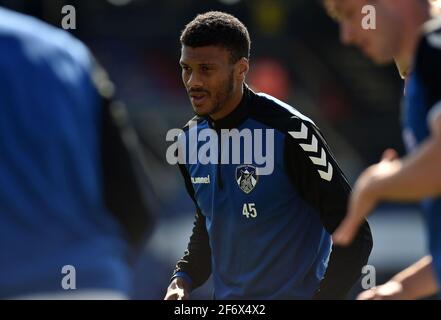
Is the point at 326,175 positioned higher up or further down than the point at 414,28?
further down

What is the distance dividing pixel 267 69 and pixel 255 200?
7.98 metres

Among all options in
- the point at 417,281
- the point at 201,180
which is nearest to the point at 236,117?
the point at 201,180

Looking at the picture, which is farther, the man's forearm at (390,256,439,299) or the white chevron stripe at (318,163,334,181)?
the white chevron stripe at (318,163,334,181)

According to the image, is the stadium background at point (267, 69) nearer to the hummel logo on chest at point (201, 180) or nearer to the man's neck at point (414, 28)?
the hummel logo on chest at point (201, 180)

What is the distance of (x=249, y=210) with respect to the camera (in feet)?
12.3

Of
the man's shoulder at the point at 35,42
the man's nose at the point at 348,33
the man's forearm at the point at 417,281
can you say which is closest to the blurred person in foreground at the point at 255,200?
the man's forearm at the point at 417,281

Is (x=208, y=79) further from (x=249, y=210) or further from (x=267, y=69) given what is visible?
(x=267, y=69)

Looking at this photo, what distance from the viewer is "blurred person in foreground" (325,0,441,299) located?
227 cm

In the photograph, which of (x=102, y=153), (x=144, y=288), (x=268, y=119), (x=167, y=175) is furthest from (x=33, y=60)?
(x=167, y=175)

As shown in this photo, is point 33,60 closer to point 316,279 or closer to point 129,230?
point 129,230

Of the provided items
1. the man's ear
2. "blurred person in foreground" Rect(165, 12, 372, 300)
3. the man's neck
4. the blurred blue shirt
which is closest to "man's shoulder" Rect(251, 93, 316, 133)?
"blurred person in foreground" Rect(165, 12, 372, 300)

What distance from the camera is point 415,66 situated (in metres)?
2.49

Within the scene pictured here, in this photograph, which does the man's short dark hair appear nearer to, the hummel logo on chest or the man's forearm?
the hummel logo on chest

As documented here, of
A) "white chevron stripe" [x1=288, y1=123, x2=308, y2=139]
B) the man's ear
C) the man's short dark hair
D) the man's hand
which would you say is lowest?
the man's hand
